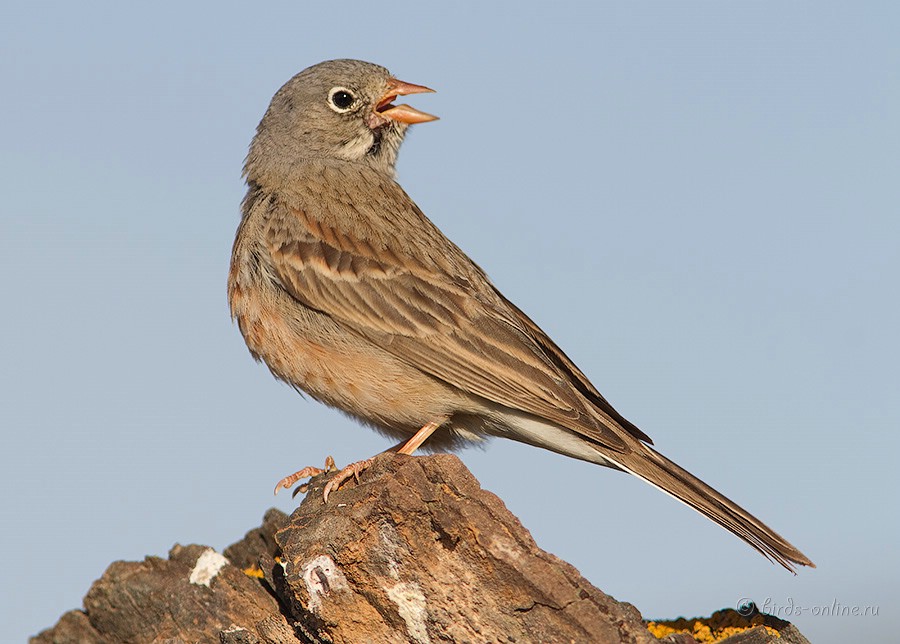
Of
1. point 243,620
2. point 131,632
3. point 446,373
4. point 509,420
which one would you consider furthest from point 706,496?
point 131,632

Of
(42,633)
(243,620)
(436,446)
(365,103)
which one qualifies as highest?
(365,103)

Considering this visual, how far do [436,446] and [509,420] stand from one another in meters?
0.87

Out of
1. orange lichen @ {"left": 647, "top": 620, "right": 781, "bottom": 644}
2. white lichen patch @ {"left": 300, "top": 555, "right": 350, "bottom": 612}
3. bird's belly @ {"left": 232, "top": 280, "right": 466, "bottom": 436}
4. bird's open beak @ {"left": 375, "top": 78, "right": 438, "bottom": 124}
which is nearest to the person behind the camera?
white lichen patch @ {"left": 300, "top": 555, "right": 350, "bottom": 612}

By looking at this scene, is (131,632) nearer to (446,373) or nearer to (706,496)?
(446,373)

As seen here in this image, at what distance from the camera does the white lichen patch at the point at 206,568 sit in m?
7.78

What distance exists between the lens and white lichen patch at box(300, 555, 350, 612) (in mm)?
5621

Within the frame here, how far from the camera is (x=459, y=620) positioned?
5.37 m

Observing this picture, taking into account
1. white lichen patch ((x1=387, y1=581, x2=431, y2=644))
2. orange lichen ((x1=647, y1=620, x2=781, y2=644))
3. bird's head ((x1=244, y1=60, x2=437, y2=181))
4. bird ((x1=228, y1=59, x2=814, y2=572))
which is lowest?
white lichen patch ((x1=387, y1=581, x2=431, y2=644))

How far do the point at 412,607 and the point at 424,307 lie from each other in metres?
2.73

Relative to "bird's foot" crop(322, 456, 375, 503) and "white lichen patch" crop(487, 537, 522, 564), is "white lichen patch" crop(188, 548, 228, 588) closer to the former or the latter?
"bird's foot" crop(322, 456, 375, 503)

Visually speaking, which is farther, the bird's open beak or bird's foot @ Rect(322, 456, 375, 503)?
the bird's open beak

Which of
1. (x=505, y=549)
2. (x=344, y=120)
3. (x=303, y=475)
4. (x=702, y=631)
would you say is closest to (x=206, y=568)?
(x=303, y=475)

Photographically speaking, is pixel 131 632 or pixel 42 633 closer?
pixel 131 632

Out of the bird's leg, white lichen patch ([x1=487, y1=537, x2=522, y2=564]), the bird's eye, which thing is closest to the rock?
white lichen patch ([x1=487, y1=537, x2=522, y2=564])
